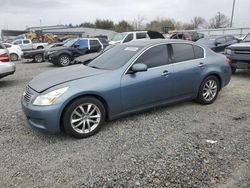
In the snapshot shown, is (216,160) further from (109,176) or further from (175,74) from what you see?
(175,74)

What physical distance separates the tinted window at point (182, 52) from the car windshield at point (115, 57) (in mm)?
839

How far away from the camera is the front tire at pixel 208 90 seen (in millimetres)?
5516

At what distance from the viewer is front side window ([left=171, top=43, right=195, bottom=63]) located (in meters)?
5.10

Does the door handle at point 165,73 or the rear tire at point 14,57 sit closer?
the door handle at point 165,73

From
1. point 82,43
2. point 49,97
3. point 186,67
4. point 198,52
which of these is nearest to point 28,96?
point 49,97

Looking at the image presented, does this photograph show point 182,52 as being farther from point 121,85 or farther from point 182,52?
point 121,85

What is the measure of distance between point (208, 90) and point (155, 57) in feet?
5.38

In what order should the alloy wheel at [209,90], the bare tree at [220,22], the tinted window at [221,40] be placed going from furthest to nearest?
the bare tree at [220,22]
the tinted window at [221,40]
the alloy wheel at [209,90]

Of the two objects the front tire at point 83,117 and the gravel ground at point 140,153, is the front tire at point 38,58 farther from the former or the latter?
the front tire at point 83,117

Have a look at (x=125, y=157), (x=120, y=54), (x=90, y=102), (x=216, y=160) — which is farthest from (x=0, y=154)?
(x=216, y=160)

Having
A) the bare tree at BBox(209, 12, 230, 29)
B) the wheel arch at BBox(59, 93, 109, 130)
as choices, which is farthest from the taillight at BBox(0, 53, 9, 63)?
the bare tree at BBox(209, 12, 230, 29)

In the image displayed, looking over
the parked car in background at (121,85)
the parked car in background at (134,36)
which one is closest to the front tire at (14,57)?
the parked car in background at (134,36)

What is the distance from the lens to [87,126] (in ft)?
13.6

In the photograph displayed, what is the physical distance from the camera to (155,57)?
4828mm
